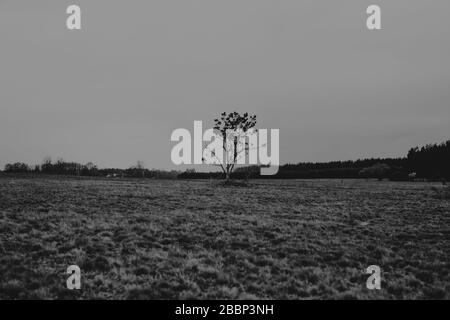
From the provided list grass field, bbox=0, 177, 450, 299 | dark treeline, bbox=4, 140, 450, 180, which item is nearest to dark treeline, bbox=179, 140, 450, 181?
dark treeline, bbox=4, 140, 450, 180

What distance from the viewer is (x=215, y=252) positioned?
48.4 feet

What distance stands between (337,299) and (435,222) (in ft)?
51.3

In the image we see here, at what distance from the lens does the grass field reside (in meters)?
10.8

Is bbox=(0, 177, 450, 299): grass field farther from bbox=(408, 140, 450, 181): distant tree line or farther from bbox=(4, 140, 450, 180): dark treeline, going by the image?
bbox=(408, 140, 450, 181): distant tree line

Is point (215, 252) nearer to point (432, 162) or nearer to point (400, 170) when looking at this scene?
point (400, 170)

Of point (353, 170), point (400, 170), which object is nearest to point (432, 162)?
point (400, 170)

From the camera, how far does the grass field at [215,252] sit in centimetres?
1083

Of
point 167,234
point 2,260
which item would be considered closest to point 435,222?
point 167,234

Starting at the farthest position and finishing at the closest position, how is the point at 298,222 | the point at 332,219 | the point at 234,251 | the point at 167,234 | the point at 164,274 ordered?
the point at 332,219 → the point at 298,222 → the point at 167,234 → the point at 234,251 → the point at 164,274

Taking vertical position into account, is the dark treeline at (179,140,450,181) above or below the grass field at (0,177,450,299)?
above

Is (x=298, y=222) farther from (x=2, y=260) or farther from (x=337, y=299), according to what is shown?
(x=2, y=260)

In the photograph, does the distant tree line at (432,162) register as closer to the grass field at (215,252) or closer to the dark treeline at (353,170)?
the dark treeline at (353,170)

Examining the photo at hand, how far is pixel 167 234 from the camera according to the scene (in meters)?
17.6
